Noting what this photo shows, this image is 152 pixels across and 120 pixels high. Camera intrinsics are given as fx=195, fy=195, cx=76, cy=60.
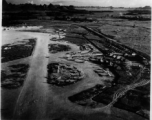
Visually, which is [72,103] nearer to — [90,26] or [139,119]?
[139,119]

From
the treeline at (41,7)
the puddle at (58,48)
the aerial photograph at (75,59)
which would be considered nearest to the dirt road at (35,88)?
the aerial photograph at (75,59)

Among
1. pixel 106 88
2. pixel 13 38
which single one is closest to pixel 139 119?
pixel 106 88

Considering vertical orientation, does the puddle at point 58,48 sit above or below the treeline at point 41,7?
below

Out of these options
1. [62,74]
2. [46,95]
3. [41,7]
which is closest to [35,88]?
[46,95]

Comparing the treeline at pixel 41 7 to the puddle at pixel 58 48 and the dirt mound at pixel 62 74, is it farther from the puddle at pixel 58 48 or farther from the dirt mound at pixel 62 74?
the dirt mound at pixel 62 74

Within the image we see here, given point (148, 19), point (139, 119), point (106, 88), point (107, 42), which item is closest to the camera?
point (139, 119)

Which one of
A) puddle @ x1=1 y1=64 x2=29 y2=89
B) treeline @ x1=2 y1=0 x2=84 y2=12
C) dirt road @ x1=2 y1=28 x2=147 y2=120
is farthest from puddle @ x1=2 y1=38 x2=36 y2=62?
treeline @ x1=2 y1=0 x2=84 y2=12

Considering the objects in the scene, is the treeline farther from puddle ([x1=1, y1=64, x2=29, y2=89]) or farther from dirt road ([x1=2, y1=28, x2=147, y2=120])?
puddle ([x1=1, y1=64, x2=29, y2=89])

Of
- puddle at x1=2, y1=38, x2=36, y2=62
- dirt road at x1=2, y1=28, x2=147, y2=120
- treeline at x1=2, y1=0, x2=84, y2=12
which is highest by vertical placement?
treeline at x1=2, y1=0, x2=84, y2=12
